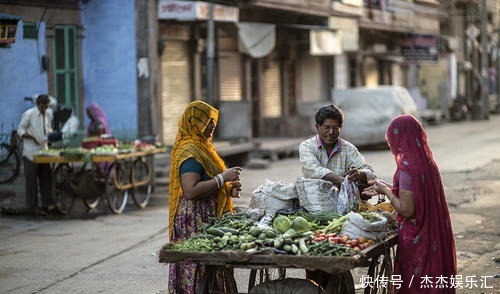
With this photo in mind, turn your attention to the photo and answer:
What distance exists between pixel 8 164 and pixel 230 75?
1167cm

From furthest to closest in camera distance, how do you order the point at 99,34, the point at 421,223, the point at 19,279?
the point at 99,34 → the point at 19,279 → the point at 421,223

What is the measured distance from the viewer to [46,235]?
12.5 meters

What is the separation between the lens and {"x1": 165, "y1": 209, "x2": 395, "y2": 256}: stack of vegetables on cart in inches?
227

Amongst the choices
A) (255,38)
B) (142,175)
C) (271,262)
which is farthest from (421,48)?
(271,262)

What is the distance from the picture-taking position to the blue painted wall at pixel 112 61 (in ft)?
62.5

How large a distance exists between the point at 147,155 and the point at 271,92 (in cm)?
1453

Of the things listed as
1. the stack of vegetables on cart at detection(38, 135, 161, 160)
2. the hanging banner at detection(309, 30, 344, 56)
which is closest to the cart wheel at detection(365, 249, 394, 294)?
the stack of vegetables on cart at detection(38, 135, 161, 160)

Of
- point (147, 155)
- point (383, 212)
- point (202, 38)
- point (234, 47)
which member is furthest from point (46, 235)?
point (234, 47)

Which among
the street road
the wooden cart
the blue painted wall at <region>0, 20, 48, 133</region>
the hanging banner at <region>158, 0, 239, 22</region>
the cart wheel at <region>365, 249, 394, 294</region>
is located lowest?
the street road

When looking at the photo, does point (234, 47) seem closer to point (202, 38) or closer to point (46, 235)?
point (202, 38)

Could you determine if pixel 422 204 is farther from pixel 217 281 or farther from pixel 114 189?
pixel 114 189

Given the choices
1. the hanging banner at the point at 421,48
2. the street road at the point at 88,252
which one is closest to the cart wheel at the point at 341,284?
the street road at the point at 88,252

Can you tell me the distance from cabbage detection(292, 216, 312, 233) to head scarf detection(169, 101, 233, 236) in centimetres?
83

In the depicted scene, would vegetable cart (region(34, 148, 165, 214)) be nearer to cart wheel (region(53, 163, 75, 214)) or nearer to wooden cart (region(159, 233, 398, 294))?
cart wheel (region(53, 163, 75, 214))
